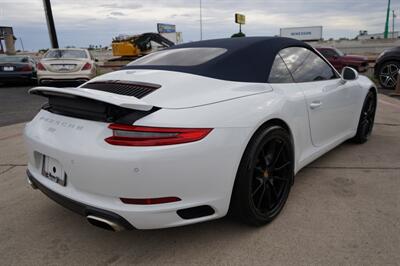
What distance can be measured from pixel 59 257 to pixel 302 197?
1.98 m

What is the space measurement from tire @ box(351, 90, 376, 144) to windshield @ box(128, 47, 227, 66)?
236 cm

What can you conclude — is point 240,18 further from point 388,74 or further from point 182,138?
point 182,138

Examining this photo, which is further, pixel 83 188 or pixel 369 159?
pixel 369 159

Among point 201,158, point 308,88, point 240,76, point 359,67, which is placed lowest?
point 359,67

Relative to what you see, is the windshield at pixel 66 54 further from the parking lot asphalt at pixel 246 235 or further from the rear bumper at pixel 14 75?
the parking lot asphalt at pixel 246 235

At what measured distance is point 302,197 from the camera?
292cm

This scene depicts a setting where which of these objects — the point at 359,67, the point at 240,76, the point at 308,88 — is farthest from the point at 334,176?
the point at 359,67

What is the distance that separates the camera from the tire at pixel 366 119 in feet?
13.8

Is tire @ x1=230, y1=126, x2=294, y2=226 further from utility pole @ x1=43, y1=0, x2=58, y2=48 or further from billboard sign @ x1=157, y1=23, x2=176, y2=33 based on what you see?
billboard sign @ x1=157, y1=23, x2=176, y2=33

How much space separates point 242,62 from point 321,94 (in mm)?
964

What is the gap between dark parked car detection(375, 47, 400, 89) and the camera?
9430 millimetres

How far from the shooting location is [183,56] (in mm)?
2924

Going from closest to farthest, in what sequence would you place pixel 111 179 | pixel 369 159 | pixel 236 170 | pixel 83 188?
pixel 111 179
pixel 83 188
pixel 236 170
pixel 369 159

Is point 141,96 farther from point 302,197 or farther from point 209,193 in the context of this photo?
point 302,197
